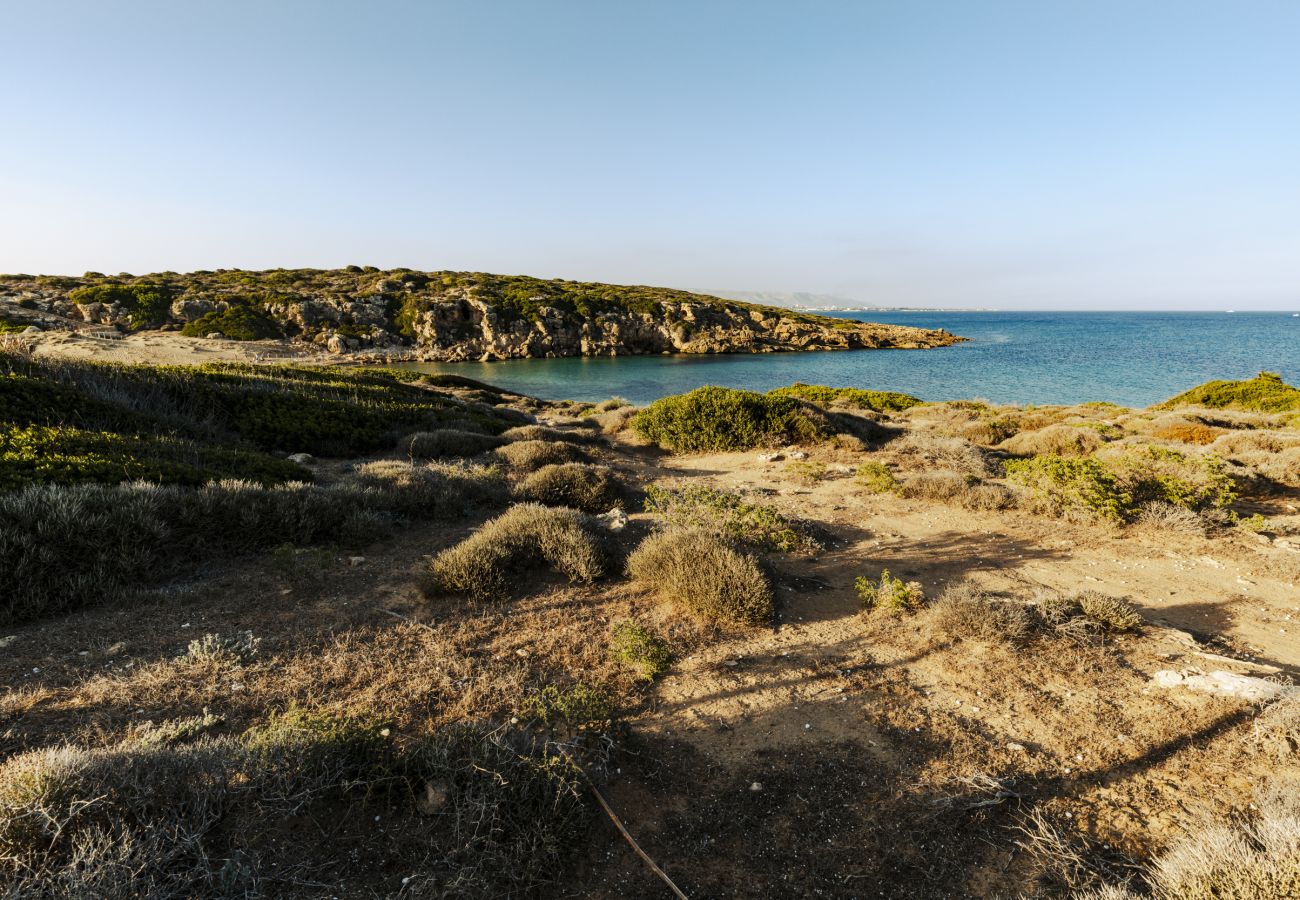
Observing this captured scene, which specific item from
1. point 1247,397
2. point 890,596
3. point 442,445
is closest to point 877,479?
point 890,596

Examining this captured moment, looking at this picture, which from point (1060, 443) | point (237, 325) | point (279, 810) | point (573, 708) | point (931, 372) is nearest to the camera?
point (279, 810)

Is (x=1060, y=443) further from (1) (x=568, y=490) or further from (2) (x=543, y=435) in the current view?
(2) (x=543, y=435)

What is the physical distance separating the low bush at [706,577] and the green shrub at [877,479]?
5.16 m

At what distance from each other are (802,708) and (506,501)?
22.0 ft

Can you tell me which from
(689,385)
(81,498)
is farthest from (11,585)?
(689,385)

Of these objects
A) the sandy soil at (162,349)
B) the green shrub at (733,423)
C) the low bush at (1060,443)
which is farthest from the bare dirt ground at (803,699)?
the sandy soil at (162,349)

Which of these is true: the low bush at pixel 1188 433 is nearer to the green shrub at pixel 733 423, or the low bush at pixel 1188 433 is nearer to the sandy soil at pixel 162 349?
the green shrub at pixel 733 423

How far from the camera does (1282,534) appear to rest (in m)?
8.17

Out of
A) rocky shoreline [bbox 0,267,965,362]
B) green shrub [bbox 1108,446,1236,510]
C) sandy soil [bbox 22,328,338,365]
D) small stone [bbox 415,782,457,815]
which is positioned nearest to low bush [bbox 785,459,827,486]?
green shrub [bbox 1108,446,1236,510]

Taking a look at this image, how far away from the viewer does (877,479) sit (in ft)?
35.4

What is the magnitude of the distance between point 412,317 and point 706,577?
184 ft

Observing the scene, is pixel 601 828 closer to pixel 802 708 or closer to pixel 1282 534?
pixel 802 708

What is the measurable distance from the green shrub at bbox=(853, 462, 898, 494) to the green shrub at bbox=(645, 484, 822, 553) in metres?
3.24

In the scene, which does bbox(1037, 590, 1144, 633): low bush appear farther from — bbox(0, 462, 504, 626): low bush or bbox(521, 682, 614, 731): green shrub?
bbox(0, 462, 504, 626): low bush
